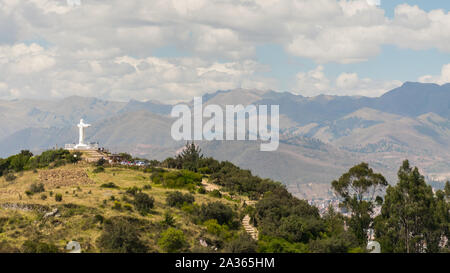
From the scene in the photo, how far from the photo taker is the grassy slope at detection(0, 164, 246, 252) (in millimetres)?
42697

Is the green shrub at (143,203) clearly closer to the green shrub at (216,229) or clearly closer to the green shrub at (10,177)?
the green shrub at (216,229)

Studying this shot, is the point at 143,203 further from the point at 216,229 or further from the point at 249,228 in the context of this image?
the point at 249,228

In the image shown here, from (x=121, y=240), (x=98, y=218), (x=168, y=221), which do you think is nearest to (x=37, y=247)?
(x=121, y=240)

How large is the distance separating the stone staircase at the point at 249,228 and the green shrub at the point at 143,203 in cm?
1038

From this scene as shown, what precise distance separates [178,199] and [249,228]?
892cm

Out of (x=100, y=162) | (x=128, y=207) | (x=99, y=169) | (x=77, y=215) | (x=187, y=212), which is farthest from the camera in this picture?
(x=100, y=162)

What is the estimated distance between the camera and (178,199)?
186ft

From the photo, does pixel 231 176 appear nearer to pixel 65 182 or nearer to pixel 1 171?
pixel 65 182

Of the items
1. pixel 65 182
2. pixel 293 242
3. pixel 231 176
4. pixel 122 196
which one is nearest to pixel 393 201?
pixel 293 242

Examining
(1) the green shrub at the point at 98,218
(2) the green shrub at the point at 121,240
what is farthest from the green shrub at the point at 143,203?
(2) the green shrub at the point at 121,240

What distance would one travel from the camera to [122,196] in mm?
54344

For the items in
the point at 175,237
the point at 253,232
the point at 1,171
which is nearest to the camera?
the point at 175,237

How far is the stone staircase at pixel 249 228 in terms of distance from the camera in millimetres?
51244
